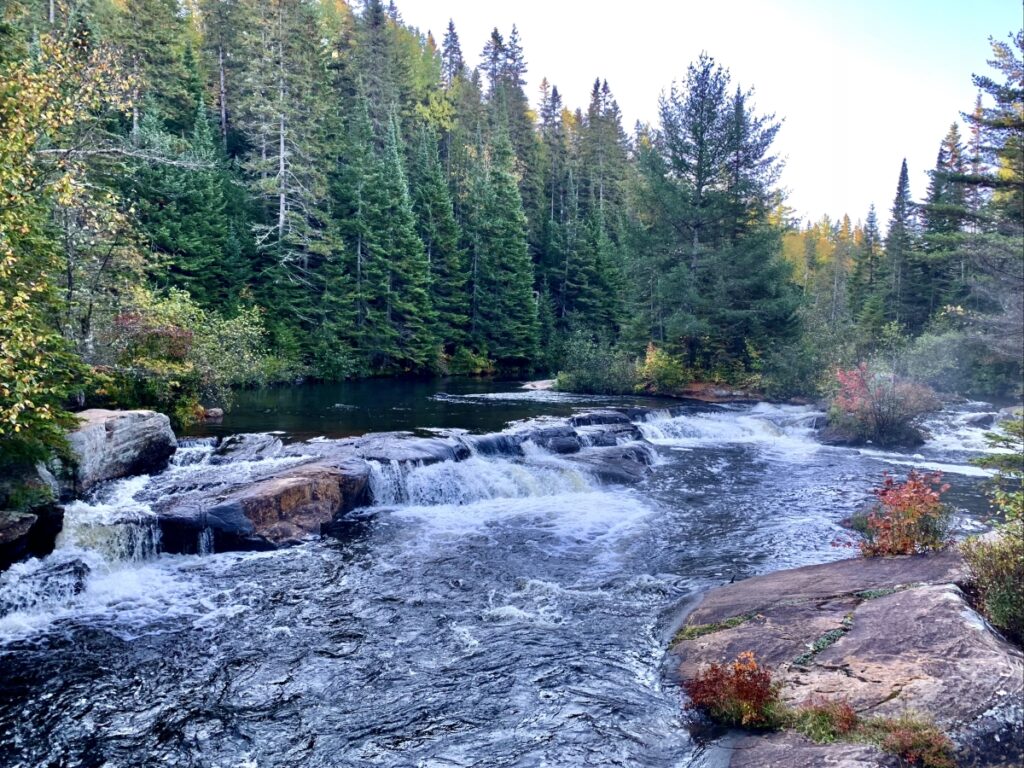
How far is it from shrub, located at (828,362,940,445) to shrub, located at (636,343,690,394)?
409 inches

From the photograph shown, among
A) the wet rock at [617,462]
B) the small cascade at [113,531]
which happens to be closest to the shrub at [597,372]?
the wet rock at [617,462]

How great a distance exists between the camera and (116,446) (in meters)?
14.0

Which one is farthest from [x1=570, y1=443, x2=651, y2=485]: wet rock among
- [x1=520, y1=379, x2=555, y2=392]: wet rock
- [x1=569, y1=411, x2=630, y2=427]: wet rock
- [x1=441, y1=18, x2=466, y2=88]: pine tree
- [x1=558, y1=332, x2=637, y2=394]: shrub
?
[x1=441, y1=18, x2=466, y2=88]: pine tree

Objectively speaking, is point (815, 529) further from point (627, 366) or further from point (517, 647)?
point (627, 366)

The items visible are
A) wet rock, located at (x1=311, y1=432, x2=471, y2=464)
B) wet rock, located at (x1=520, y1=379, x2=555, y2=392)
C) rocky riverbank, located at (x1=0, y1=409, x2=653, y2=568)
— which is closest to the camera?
rocky riverbank, located at (x1=0, y1=409, x2=653, y2=568)

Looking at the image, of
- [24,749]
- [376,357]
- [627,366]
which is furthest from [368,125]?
[24,749]

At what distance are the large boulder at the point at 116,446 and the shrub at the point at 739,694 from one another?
40.8 ft

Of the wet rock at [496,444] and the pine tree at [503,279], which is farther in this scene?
the pine tree at [503,279]

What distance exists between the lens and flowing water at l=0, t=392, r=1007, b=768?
6441mm

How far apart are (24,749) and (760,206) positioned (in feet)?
116

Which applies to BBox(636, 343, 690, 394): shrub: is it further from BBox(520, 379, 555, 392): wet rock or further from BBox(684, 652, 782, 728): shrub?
BBox(684, 652, 782, 728): shrub

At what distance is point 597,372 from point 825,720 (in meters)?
28.8

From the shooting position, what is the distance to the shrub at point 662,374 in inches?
1305

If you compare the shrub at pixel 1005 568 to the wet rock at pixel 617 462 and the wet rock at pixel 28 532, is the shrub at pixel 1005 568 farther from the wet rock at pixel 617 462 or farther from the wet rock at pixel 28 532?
the wet rock at pixel 28 532
